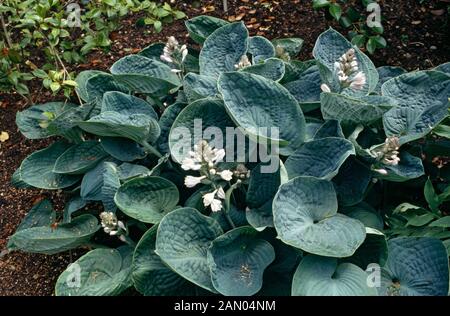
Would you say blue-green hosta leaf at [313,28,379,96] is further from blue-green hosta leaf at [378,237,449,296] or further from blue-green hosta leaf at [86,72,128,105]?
blue-green hosta leaf at [86,72,128,105]

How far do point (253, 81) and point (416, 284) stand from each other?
704 mm

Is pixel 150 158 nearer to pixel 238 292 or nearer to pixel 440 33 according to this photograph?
pixel 238 292

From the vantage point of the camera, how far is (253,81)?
5.97 feet

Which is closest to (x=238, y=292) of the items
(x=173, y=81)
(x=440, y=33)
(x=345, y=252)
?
A: (x=345, y=252)

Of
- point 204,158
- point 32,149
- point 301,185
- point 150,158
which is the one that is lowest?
point 32,149

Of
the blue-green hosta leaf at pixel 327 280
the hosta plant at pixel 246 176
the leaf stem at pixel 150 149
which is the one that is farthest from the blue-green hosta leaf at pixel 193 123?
the blue-green hosta leaf at pixel 327 280

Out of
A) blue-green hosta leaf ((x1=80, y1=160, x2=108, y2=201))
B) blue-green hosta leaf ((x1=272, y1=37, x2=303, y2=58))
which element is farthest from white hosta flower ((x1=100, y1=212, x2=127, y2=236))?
blue-green hosta leaf ((x1=272, y1=37, x2=303, y2=58))

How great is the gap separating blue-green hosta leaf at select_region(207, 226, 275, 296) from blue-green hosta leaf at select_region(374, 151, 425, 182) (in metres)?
0.40

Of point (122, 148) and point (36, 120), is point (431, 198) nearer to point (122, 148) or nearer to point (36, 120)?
point (122, 148)

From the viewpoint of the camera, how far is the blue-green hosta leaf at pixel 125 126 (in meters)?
1.87

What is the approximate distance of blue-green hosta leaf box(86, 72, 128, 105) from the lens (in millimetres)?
2191

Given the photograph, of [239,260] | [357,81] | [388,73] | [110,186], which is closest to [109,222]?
[110,186]

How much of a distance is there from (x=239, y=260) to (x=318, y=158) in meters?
0.36

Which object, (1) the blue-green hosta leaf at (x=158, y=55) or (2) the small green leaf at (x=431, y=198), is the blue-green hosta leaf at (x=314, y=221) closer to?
(2) the small green leaf at (x=431, y=198)
